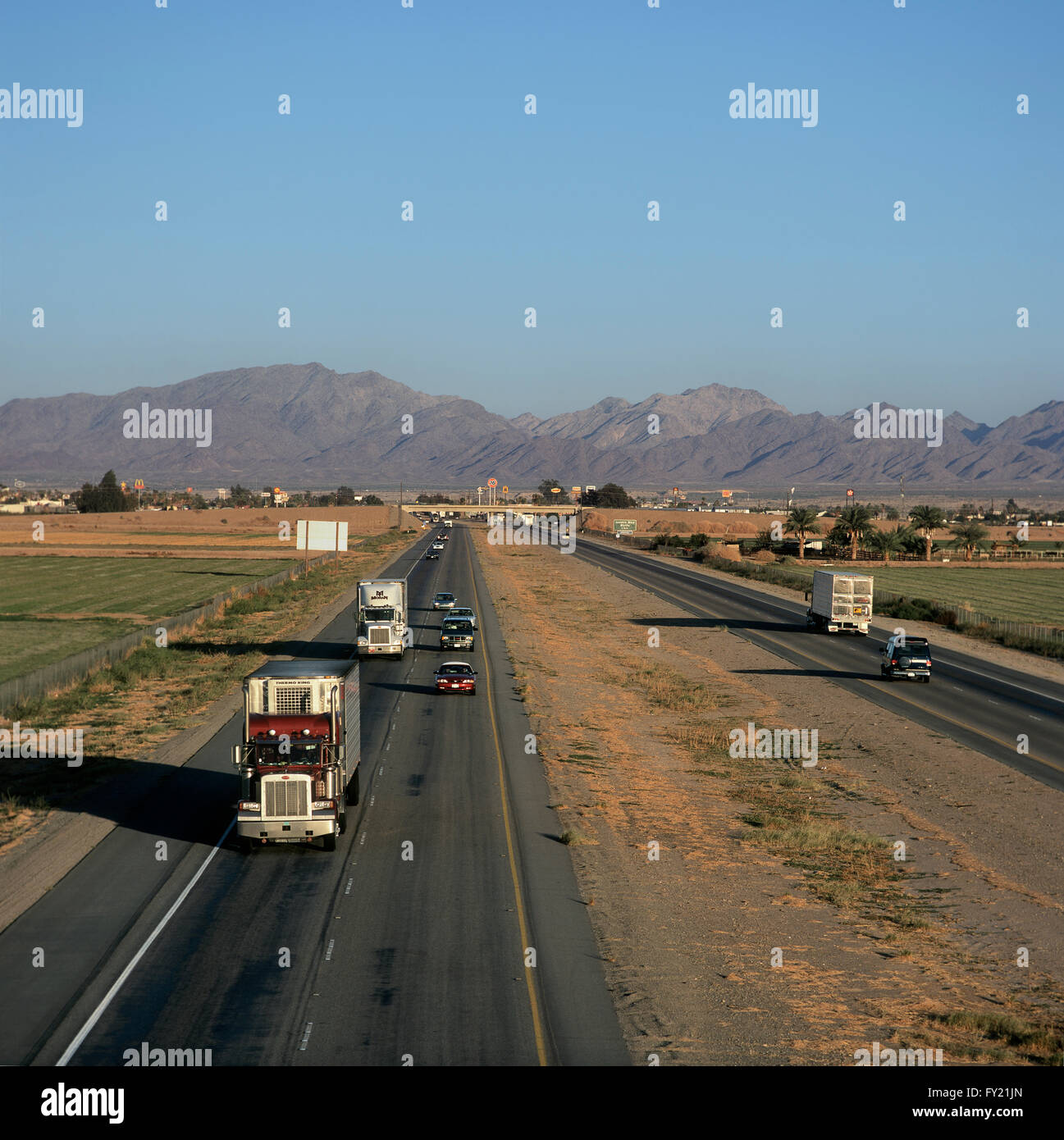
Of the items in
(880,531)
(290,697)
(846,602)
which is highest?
(880,531)

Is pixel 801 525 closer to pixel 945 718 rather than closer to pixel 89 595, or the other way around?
pixel 89 595

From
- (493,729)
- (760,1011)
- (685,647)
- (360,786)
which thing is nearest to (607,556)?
(685,647)

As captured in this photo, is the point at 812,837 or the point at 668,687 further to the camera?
the point at 668,687

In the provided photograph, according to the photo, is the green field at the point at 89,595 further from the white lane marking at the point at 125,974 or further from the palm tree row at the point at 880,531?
the palm tree row at the point at 880,531

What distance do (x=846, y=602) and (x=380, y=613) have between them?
29.7 metres

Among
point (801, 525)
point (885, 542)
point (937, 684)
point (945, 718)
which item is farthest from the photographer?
point (801, 525)

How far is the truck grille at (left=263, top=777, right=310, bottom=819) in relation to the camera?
2555 centimetres

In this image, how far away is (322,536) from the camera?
332 ft

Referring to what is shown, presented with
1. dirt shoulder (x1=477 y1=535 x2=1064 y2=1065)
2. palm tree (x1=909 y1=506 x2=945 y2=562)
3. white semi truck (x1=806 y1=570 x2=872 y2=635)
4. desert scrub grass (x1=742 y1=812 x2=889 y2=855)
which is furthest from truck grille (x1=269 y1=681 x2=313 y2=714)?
palm tree (x1=909 y1=506 x2=945 y2=562)

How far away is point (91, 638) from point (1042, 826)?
54931 mm

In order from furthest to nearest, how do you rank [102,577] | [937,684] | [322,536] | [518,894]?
[102,577] < [322,536] < [937,684] < [518,894]

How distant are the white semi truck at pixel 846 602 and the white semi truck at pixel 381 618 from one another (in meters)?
27.9

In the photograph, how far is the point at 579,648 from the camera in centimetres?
6725

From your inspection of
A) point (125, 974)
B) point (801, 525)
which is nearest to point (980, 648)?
point (125, 974)
